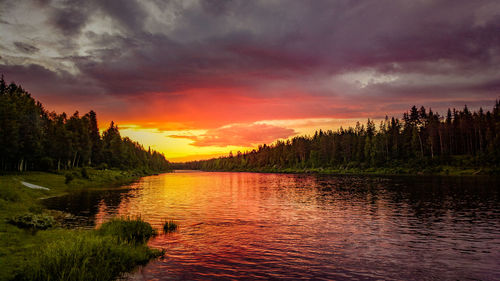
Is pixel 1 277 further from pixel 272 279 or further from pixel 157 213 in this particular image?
pixel 157 213

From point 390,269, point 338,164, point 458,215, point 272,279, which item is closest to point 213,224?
point 272,279

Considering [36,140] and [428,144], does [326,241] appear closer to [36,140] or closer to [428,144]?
[36,140]

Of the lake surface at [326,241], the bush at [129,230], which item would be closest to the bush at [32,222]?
the lake surface at [326,241]

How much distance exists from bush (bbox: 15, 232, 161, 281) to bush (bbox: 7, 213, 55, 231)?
10670 millimetres

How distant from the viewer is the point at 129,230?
2238cm

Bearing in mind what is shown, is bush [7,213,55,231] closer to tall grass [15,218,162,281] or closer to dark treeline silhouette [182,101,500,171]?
tall grass [15,218,162,281]

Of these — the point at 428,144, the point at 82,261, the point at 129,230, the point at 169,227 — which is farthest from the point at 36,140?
the point at 428,144

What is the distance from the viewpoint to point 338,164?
562ft

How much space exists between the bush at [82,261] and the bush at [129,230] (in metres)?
4.05

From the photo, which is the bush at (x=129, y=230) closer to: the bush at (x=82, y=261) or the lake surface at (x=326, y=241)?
the lake surface at (x=326, y=241)

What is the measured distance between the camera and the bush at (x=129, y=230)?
21031 mm

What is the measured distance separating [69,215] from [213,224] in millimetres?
16932

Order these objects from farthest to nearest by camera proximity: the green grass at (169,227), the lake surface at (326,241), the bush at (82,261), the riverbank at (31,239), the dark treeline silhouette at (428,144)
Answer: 1. the dark treeline silhouette at (428,144)
2. the green grass at (169,227)
3. the lake surface at (326,241)
4. the riverbank at (31,239)
5. the bush at (82,261)

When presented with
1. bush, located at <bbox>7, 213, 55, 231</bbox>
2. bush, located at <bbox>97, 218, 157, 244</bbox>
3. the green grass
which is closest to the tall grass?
bush, located at <bbox>97, 218, 157, 244</bbox>
